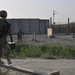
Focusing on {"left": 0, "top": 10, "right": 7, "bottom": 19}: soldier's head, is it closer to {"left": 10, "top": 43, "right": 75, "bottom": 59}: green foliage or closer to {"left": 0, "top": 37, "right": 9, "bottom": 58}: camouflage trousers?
{"left": 0, "top": 37, "right": 9, "bottom": 58}: camouflage trousers

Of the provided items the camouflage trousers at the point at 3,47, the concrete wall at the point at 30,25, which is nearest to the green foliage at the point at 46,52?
the camouflage trousers at the point at 3,47

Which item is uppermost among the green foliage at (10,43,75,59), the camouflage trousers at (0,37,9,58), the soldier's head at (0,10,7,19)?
the soldier's head at (0,10,7,19)

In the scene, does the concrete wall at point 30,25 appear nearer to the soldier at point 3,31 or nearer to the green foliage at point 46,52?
the green foliage at point 46,52

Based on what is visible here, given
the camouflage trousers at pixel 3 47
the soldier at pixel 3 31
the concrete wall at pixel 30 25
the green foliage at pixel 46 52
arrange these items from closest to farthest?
the soldier at pixel 3 31
the camouflage trousers at pixel 3 47
the green foliage at pixel 46 52
the concrete wall at pixel 30 25

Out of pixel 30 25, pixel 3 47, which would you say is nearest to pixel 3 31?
pixel 3 47

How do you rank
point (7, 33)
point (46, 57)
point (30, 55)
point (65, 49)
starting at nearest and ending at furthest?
point (7, 33) < point (46, 57) < point (30, 55) < point (65, 49)

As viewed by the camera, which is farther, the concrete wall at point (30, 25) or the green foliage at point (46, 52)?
the concrete wall at point (30, 25)

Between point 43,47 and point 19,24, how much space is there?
4759 centimetres

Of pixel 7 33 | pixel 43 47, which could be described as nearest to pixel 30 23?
pixel 43 47

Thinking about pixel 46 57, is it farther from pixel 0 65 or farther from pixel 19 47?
pixel 0 65

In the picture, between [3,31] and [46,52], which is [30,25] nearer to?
[46,52]

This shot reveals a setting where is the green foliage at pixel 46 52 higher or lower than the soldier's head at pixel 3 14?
lower

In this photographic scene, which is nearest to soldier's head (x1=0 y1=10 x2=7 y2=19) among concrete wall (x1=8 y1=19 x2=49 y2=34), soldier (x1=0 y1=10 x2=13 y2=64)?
soldier (x1=0 y1=10 x2=13 y2=64)

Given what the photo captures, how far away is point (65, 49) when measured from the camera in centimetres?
1741
